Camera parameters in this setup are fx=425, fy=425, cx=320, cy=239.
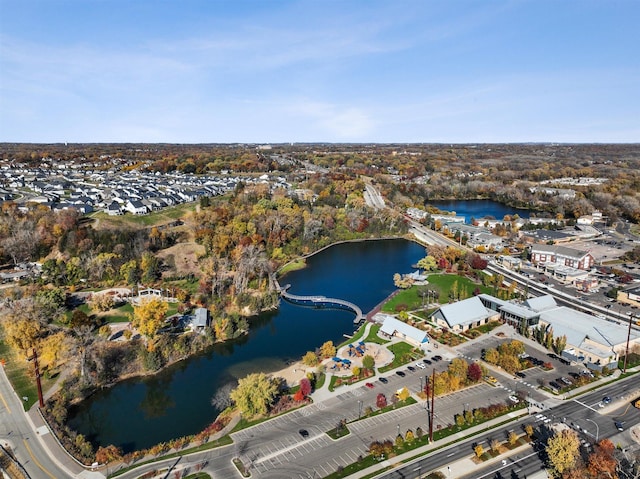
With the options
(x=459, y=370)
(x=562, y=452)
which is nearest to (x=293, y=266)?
(x=459, y=370)

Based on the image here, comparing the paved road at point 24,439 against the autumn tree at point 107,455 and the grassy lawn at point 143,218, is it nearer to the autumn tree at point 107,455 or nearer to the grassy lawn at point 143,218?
the autumn tree at point 107,455

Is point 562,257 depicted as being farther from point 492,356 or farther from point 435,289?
point 492,356

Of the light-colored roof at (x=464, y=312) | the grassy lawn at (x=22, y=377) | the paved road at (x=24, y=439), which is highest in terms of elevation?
the light-colored roof at (x=464, y=312)

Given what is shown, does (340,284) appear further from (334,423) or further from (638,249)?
(638,249)

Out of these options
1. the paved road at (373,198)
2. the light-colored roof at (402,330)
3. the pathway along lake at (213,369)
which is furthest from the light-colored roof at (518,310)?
the paved road at (373,198)

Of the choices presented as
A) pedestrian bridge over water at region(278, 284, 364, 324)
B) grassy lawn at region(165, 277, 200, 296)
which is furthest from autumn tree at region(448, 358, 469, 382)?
grassy lawn at region(165, 277, 200, 296)

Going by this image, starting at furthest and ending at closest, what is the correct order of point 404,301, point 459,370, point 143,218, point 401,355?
1. point 143,218
2. point 404,301
3. point 401,355
4. point 459,370
